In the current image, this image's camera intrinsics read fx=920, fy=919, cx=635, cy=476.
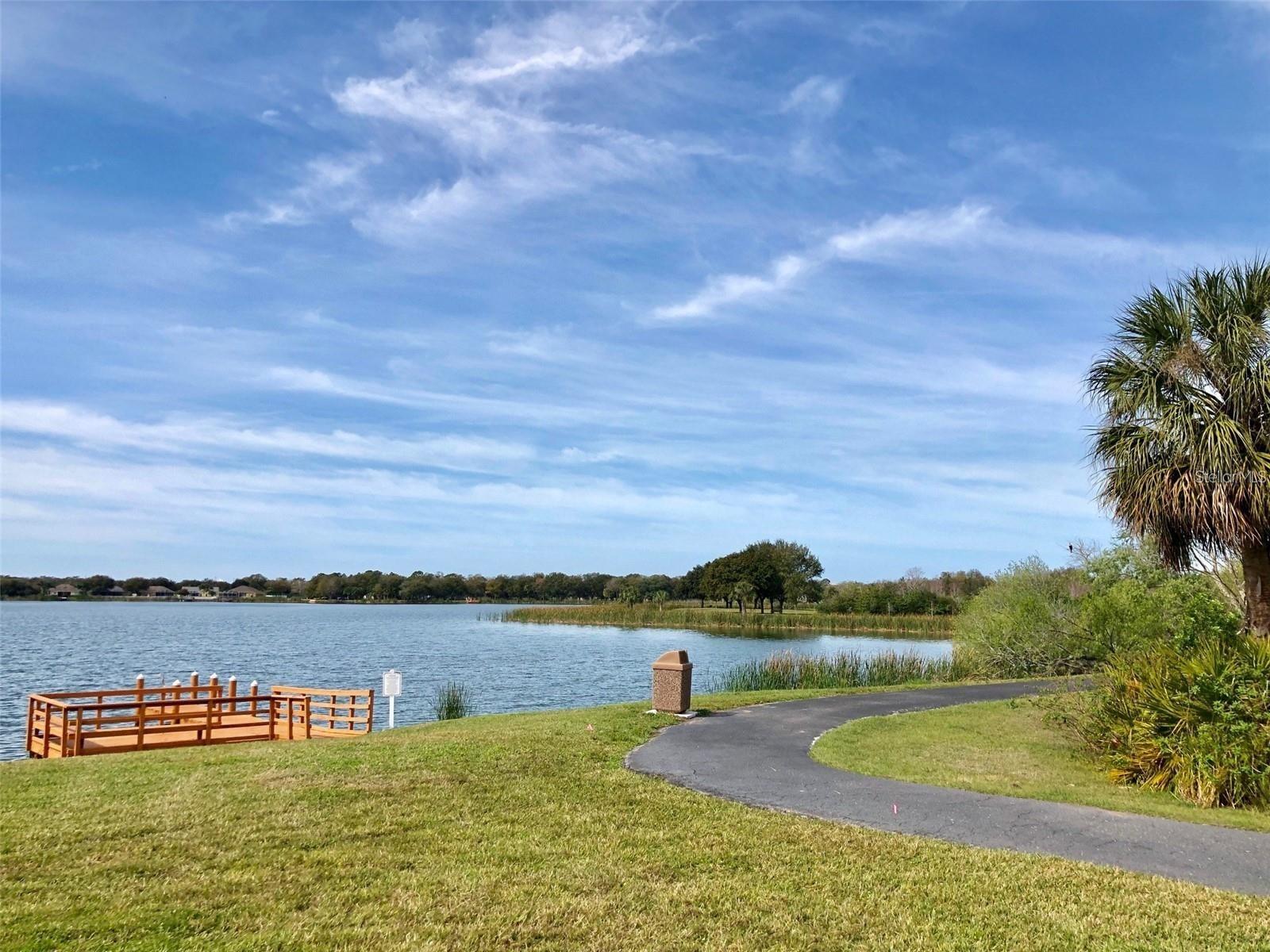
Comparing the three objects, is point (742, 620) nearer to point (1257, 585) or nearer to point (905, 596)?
point (905, 596)

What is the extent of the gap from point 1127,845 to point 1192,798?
284 cm

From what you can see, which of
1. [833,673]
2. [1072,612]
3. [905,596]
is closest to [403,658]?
[833,673]

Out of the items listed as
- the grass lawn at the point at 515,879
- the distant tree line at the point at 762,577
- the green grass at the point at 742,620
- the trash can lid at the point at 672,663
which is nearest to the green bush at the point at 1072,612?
the trash can lid at the point at 672,663

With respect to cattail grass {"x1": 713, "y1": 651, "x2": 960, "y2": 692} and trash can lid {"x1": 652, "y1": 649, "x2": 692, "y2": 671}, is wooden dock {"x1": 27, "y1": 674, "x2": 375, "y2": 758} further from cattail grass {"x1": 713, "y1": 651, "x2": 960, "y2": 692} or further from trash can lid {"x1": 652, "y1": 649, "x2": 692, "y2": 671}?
cattail grass {"x1": 713, "y1": 651, "x2": 960, "y2": 692}

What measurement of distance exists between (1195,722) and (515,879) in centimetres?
839

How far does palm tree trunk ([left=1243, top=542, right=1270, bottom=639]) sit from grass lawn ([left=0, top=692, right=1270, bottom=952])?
27.8ft

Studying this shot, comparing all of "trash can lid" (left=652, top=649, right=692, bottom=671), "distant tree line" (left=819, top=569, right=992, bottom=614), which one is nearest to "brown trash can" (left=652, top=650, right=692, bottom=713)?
"trash can lid" (left=652, top=649, right=692, bottom=671)

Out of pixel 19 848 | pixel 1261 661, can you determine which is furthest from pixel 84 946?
pixel 1261 661

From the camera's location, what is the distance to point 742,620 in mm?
78938

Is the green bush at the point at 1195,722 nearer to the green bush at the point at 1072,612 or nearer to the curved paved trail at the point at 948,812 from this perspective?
the curved paved trail at the point at 948,812

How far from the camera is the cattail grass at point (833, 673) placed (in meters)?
26.2

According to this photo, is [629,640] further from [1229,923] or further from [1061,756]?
[1229,923]

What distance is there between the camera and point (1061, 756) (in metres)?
13.0

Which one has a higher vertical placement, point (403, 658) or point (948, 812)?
point (948, 812)
